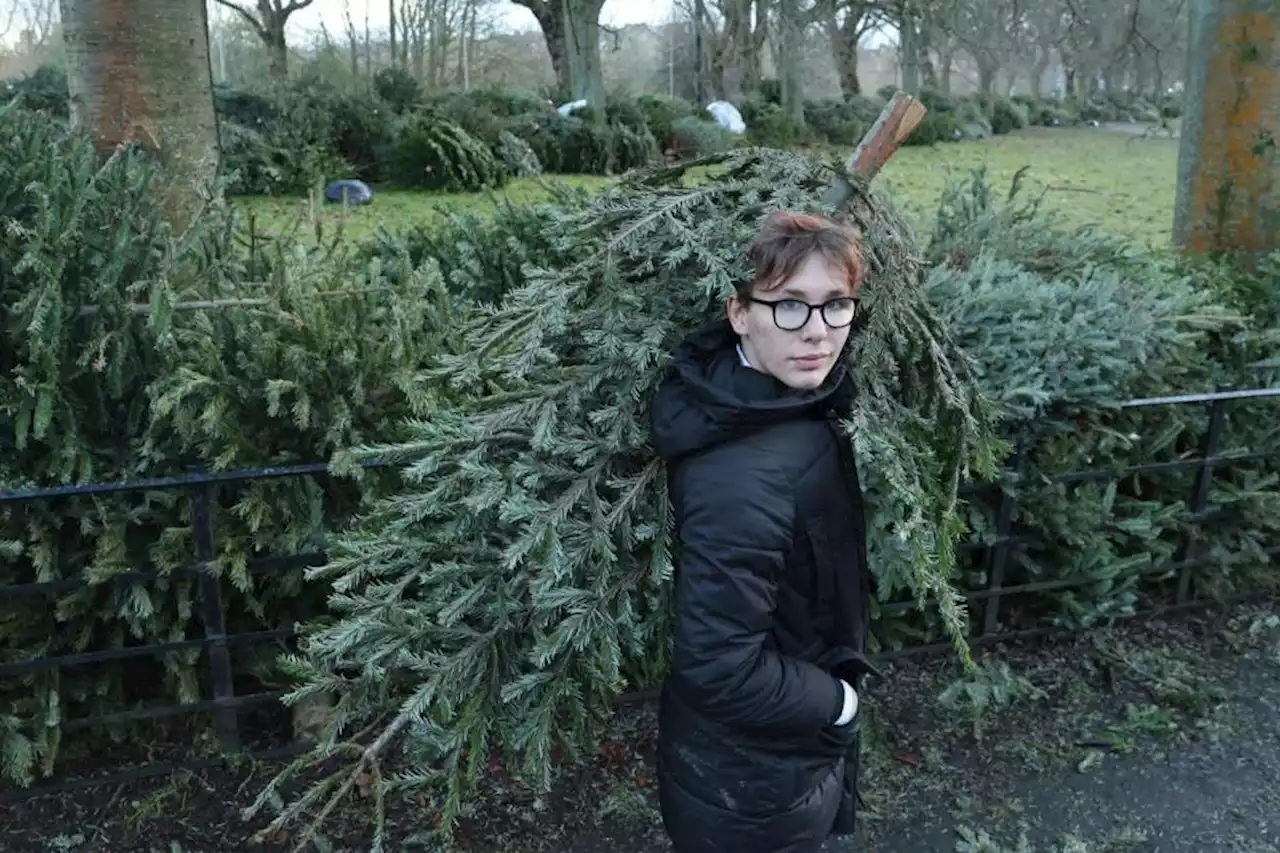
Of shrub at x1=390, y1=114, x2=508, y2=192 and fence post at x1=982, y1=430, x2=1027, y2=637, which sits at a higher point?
shrub at x1=390, y1=114, x2=508, y2=192

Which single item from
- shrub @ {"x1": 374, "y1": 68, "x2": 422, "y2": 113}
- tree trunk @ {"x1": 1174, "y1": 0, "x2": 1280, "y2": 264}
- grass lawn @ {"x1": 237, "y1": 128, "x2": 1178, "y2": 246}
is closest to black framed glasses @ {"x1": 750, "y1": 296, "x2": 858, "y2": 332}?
grass lawn @ {"x1": 237, "y1": 128, "x2": 1178, "y2": 246}

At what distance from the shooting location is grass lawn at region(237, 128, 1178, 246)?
30.8 feet

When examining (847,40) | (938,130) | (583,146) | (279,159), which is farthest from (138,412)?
(847,40)

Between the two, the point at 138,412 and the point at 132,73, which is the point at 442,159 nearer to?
the point at 132,73

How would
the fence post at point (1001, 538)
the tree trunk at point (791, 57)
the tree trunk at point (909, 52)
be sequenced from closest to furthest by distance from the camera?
1. the fence post at point (1001, 538)
2. the tree trunk at point (791, 57)
3. the tree trunk at point (909, 52)

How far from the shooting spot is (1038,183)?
683 cm

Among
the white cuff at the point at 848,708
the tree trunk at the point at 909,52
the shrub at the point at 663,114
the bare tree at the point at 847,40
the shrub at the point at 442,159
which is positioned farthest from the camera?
the bare tree at the point at 847,40

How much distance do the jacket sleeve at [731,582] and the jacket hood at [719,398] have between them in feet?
0.21

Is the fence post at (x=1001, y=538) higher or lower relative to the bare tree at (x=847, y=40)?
lower

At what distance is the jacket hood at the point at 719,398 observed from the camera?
189 cm

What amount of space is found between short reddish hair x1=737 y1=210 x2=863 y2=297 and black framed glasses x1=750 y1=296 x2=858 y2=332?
39mm

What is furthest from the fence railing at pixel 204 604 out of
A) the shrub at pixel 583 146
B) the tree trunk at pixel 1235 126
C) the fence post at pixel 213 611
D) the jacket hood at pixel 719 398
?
the shrub at pixel 583 146

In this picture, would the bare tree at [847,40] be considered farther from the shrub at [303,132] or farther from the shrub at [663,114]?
the shrub at [303,132]

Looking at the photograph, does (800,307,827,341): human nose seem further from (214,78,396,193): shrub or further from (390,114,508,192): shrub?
(214,78,396,193): shrub
